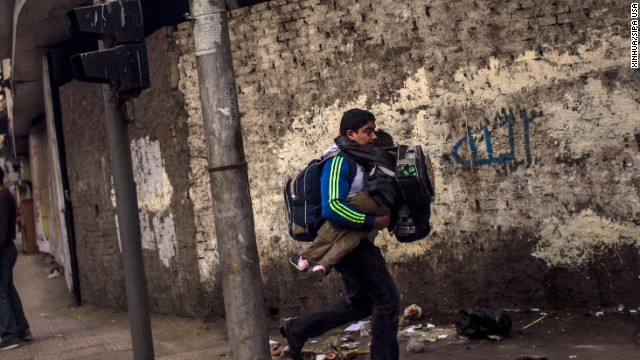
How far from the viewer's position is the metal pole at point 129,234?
495cm

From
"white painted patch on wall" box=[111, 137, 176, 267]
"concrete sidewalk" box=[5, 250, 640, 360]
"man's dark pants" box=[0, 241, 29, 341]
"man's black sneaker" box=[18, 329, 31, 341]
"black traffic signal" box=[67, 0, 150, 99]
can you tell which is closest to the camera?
"black traffic signal" box=[67, 0, 150, 99]

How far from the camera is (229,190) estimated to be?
4.94 metres

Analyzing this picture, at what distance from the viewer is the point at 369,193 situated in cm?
516

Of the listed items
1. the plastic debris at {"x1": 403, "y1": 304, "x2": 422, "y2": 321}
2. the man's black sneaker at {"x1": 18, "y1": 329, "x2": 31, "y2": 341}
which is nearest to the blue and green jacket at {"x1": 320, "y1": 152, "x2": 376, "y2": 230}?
the plastic debris at {"x1": 403, "y1": 304, "x2": 422, "y2": 321}

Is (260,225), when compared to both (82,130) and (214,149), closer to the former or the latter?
(214,149)

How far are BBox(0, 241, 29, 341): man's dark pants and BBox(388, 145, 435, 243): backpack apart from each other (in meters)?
5.02

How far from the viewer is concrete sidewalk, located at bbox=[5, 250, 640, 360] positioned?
235 inches

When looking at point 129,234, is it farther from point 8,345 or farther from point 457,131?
point 8,345

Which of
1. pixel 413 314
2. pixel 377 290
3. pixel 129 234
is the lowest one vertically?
pixel 413 314

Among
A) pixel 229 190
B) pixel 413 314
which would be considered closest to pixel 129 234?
pixel 229 190

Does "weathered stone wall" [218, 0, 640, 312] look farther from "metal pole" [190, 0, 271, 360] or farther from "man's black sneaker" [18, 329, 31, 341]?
"man's black sneaker" [18, 329, 31, 341]

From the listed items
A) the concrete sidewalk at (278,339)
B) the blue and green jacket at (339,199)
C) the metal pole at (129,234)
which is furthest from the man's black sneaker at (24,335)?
the blue and green jacket at (339,199)

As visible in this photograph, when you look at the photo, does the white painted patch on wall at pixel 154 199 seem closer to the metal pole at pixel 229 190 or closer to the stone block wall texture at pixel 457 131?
the stone block wall texture at pixel 457 131

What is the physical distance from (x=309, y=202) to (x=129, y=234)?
118 cm
